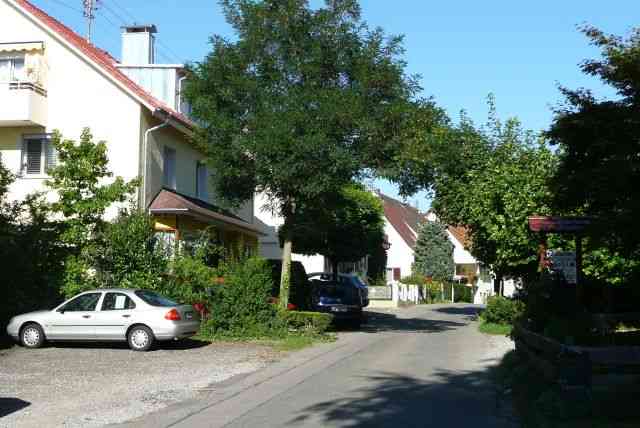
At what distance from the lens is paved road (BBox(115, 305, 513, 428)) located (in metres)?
10.2

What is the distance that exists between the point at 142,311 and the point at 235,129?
5841 millimetres

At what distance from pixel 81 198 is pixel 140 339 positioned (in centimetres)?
489

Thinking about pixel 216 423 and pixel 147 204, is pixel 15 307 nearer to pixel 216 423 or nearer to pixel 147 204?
pixel 147 204

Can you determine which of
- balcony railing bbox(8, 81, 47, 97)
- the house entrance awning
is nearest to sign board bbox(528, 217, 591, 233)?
the house entrance awning

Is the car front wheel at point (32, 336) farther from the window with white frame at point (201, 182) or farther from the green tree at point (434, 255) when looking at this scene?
the green tree at point (434, 255)

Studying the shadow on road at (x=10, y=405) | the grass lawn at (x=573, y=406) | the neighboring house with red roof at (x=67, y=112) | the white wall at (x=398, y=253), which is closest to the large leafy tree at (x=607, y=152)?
the grass lawn at (x=573, y=406)

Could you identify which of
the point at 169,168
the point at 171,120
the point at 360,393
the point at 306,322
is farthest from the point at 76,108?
A: the point at 360,393

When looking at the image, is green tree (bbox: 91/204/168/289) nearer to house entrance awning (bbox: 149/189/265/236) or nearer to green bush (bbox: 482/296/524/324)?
house entrance awning (bbox: 149/189/265/236)

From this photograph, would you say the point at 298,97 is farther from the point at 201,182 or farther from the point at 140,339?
the point at 201,182

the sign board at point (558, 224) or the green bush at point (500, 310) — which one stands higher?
the sign board at point (558, 224)

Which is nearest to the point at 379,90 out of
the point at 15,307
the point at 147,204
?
the point at 147,204

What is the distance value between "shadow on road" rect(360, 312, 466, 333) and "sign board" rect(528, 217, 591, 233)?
34.2ft

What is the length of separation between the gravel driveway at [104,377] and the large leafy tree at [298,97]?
4.84 metres

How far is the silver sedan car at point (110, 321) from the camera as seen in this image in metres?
18.2
